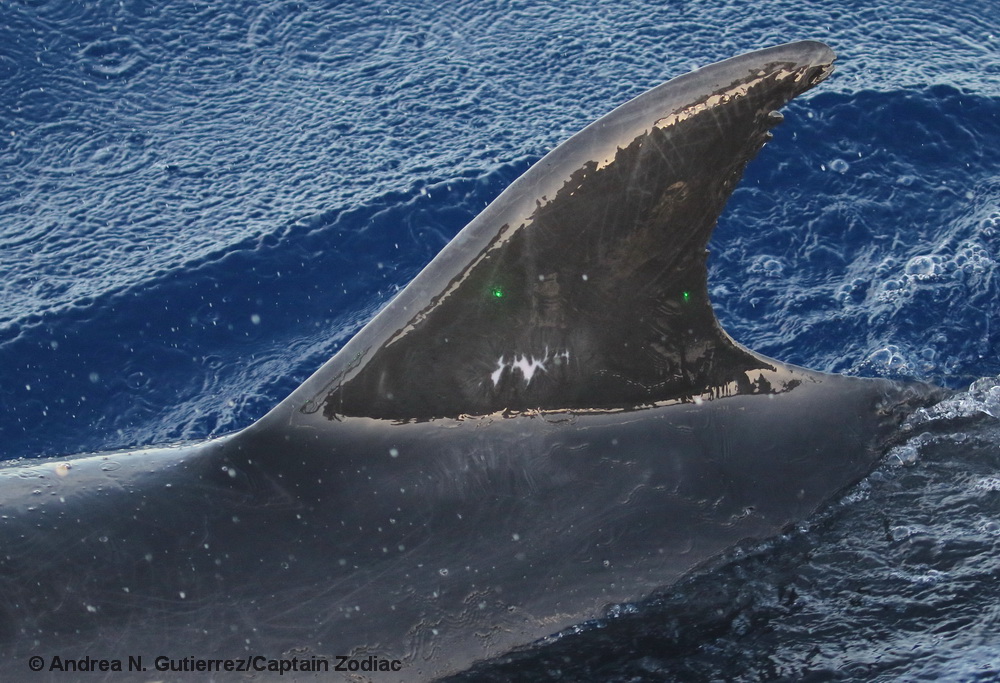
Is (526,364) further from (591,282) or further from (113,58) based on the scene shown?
(113,58)

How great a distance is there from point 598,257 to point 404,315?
76 centimetres

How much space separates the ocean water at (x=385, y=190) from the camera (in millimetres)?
7441

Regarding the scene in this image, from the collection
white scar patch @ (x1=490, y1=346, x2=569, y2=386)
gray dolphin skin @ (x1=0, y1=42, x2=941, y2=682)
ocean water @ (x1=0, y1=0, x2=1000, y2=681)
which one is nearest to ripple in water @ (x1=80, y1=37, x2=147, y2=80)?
ocean water @ (x1=0, y1=0, x2=1000, y2=681)

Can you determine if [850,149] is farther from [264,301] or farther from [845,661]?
[845,661]

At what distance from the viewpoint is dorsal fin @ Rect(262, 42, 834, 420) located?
3.96 m

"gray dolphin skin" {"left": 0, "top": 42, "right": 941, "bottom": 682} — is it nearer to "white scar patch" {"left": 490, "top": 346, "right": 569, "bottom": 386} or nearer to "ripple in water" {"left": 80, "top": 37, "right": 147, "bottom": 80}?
"white scar patch" {"left": 490, "top": 346, "right": 569, "bottom": 386}

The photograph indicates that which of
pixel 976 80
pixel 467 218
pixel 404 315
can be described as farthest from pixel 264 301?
pixel 976 80

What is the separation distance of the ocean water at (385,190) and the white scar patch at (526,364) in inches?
57.1

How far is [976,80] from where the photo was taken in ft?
30.0

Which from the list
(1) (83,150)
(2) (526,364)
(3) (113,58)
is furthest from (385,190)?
(2) (526,364)

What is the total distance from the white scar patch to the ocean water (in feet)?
4.75

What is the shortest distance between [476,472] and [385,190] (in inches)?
191

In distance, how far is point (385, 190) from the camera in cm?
881

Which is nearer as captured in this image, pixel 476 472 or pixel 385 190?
pixel 476 472
